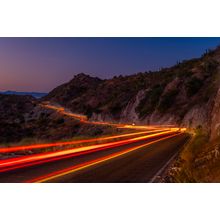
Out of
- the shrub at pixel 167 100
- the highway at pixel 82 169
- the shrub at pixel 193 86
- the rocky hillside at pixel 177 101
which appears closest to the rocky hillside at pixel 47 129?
the rocky hillside at pixel 177 101

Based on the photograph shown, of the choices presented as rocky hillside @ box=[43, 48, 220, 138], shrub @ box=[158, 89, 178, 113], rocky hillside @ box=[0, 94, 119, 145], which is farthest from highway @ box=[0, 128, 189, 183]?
shrub @ box=[158, 89, 178, 113]

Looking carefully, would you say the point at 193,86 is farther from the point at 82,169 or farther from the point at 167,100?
the point at 82,169

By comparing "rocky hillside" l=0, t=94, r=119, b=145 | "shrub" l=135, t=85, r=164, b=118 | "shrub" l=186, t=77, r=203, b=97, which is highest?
"shrub" l=186, t=77, r=203, b=97

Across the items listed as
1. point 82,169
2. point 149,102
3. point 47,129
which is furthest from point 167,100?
point 82,169

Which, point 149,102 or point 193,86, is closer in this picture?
point 193,86

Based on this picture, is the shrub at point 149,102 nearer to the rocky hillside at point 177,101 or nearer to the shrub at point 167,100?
the rocky hillside at point 177,101

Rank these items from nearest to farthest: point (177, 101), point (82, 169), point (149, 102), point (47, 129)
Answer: point (82, 169) → point (177, 101) → point (149, 102) → point (47, 129)

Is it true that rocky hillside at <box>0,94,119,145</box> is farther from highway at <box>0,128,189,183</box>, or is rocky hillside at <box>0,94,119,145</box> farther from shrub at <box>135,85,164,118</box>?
highway at <box>0,128,189,183</box>
